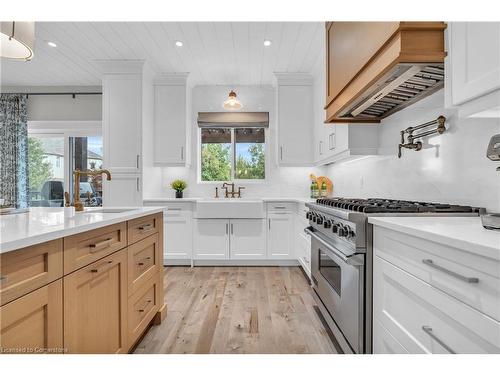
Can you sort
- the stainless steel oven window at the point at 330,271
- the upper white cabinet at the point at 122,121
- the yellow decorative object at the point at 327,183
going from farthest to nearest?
the yellow decorative object at the point at 327,183 → the upper white cabinet at the point at 122,121 → the stainless steel oven window at the point at 330,271

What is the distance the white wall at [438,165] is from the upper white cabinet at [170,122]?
248 cm

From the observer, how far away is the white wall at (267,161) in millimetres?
4312

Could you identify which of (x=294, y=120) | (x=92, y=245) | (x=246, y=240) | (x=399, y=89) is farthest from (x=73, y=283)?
(x=294, y=120)

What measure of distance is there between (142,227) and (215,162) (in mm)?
2758

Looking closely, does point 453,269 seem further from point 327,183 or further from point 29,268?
point 327,183

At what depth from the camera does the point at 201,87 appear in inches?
172

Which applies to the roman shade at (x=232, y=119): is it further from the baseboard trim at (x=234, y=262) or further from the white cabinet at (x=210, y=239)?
the baseboard trim at (x=234, y=262)

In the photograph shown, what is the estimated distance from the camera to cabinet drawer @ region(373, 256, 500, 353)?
0.74 metres

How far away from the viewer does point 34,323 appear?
0.90m

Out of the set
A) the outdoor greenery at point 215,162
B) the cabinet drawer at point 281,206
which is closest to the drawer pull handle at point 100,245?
the cabinet drawer at point 281,206

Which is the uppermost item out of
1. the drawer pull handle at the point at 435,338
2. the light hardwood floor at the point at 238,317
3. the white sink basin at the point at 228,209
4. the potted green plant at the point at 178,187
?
the potted green plant at the point at 178,187

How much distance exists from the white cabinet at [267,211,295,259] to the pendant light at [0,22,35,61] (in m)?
2.88

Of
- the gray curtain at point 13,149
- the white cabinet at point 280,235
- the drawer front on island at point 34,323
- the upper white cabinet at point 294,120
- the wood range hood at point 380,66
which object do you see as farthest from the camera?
the gray curtain at point 13,149

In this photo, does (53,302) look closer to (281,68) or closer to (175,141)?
(175,141)
